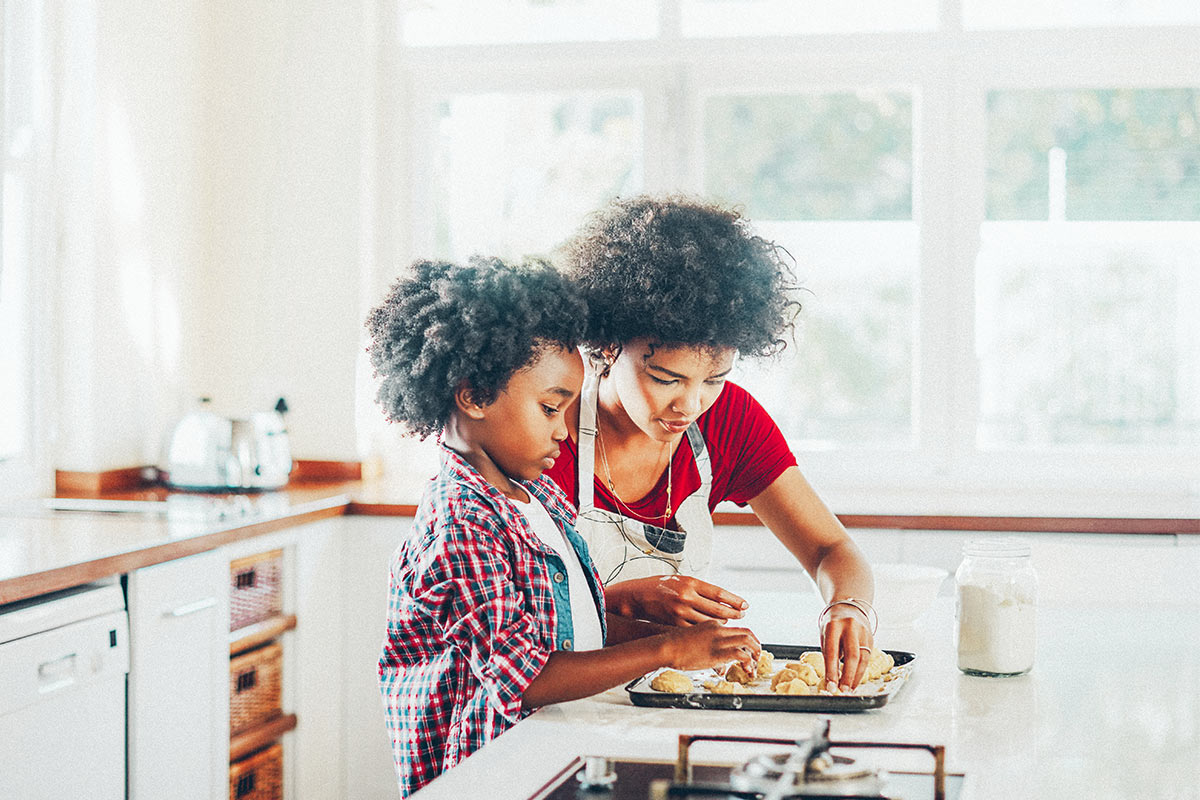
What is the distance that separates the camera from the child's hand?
111 centimetres

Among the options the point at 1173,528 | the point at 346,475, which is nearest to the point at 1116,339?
the point at 1173,528

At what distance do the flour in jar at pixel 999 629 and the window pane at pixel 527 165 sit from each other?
85.7 inches

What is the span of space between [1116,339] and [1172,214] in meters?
0.35

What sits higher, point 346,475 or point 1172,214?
point 1172,214

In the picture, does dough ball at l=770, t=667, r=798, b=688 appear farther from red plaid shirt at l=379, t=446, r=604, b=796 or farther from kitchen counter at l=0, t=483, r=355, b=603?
kitchen counter at l=0, t=483, r=355, b=603

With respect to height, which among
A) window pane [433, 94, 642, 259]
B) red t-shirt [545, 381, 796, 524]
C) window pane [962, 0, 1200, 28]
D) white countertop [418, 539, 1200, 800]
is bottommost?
white countertop [418, 539, 1200, 800]

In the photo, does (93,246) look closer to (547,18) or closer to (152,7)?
(152,7)

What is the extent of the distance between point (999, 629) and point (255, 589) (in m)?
1.67

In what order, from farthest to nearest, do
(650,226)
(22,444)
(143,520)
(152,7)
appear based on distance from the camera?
(152,7) < (22,444) < (143,520) < (650,226)

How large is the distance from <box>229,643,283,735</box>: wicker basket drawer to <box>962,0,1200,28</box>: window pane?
2351 mm

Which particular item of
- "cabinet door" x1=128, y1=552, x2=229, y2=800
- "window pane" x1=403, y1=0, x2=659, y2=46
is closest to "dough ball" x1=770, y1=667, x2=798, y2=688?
"cabinet door" x1=128, y1=552, x2=229, y2=800

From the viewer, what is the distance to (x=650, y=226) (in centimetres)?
153

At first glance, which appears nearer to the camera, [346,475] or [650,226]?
[650,226]

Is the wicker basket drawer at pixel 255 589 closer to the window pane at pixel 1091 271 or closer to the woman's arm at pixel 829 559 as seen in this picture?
the woman's arm at pixel 829 559
